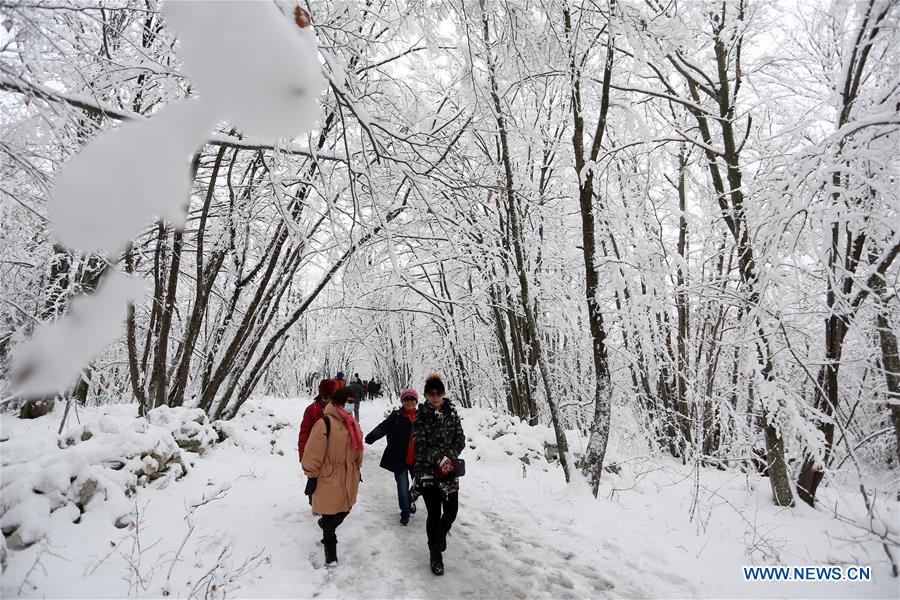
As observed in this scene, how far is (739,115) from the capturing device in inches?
245

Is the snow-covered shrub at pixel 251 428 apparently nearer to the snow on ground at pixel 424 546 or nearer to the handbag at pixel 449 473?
the snow on ground at pixel 424 546

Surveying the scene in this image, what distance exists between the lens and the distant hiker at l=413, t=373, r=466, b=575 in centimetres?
414

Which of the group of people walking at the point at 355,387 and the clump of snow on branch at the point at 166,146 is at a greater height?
the clump of snow on branch at the point at 166,146

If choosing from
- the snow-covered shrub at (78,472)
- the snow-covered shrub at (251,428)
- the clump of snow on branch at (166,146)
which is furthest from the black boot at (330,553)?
the snow-covered shrub at (251,428)

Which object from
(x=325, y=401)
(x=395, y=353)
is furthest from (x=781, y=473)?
(x=395, y=353)

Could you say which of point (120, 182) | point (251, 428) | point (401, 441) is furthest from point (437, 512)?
point (251, 428)

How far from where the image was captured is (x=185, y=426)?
22.0 feet

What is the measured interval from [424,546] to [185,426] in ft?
14.4

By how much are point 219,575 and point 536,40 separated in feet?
18.5

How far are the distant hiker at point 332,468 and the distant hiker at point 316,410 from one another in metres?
0.22

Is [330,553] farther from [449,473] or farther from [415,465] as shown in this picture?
[449,473]

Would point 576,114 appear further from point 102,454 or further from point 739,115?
point 102,454

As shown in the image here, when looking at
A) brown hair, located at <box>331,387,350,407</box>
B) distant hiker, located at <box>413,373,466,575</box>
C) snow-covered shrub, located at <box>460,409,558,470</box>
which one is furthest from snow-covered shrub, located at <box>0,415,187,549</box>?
snow-covered shrub, located at <box>460,409,558,470</box>

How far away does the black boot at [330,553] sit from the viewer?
4164mm
